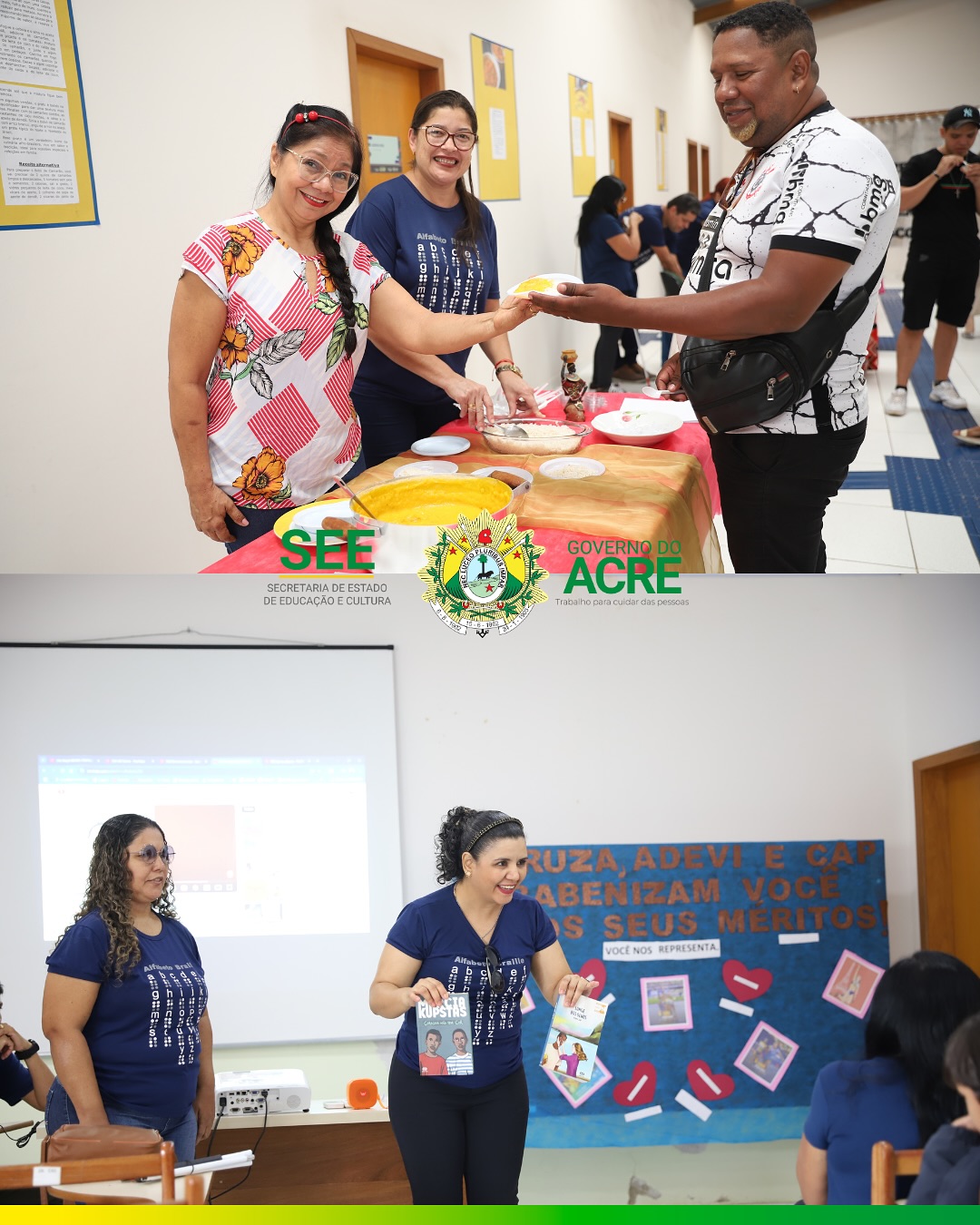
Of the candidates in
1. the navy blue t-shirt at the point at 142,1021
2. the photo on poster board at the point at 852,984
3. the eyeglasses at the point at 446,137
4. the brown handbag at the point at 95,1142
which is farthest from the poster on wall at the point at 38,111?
the photo on poster board at the point at 852,984

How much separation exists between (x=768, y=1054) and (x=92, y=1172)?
0.83 metres

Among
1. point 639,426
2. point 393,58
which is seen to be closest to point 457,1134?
point 639,426

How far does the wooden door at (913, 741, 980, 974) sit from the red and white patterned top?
3.01 ft

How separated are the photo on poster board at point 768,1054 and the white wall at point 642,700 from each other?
10.3 inches

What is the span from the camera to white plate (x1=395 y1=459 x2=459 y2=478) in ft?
5.26

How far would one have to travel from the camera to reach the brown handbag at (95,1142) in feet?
3.66

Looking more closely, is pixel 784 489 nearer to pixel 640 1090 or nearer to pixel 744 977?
pixel 744 977

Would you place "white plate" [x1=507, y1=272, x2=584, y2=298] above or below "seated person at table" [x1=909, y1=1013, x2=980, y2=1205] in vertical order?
above

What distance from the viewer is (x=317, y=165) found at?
1.23m

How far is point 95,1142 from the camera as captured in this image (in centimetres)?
112

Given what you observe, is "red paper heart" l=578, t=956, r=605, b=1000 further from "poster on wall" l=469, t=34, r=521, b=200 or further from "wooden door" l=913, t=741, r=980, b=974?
"poster on wall" l=469, t=34, r=521, b=200

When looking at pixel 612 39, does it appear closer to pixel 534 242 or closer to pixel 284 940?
pixel 534 242

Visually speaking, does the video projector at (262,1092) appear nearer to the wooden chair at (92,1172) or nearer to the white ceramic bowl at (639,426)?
the wooden chair at (92,1172)

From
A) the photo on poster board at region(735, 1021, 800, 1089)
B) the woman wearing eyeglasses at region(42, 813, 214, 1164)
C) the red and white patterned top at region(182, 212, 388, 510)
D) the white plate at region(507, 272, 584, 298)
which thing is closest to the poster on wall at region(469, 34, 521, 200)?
the white plate at region(507, 272, 584, 298)
